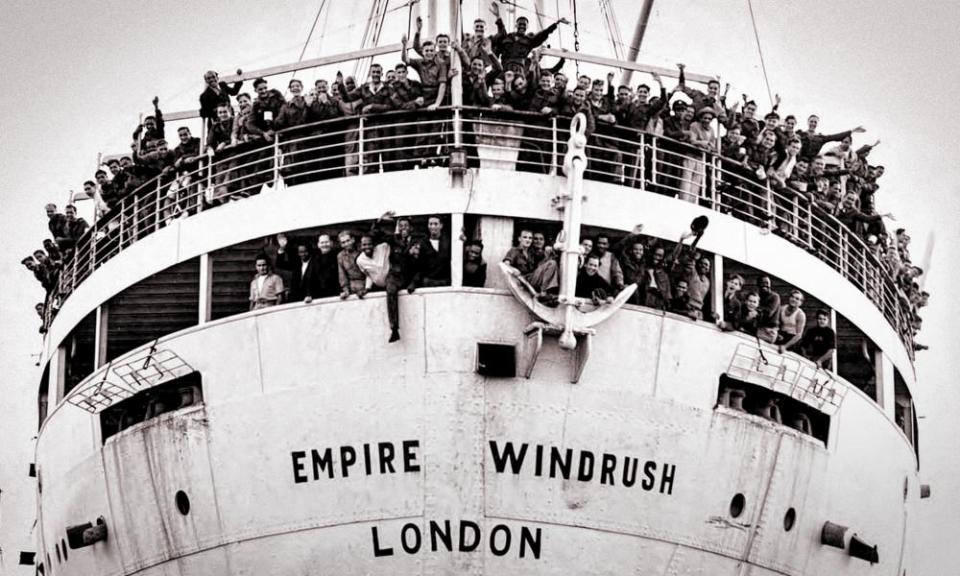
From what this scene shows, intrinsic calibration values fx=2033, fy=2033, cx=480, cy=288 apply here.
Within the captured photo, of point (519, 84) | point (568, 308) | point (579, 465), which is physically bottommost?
point (579, 465)

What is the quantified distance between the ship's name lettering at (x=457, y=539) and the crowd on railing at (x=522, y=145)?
3.58 metres

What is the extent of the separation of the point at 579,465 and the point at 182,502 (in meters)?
4.61

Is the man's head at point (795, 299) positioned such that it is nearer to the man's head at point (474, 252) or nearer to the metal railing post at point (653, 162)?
the metal railing post at point (653, 162)

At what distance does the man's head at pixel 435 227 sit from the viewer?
2272 cm

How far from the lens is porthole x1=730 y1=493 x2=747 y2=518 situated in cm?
2317

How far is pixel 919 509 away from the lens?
2833cm

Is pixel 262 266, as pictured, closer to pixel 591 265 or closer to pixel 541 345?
pixel 541 345

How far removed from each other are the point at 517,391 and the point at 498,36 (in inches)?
191

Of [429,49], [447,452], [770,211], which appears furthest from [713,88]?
[447,452]

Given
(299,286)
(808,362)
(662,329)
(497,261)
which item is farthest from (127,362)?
(808,362)

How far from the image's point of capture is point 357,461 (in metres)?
22.3

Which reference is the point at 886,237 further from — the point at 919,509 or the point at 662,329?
the point at 662,329

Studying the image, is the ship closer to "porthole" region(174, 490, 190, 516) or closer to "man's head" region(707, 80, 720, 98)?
"porthole" region(174, 490, 190, 516)

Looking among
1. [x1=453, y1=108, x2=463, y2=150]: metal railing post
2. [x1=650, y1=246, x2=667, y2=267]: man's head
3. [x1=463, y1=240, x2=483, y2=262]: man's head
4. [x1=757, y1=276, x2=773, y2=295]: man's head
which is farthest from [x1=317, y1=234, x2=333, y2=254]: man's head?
[x1=757, y1=276, x2=773, y2=295]: man's head
